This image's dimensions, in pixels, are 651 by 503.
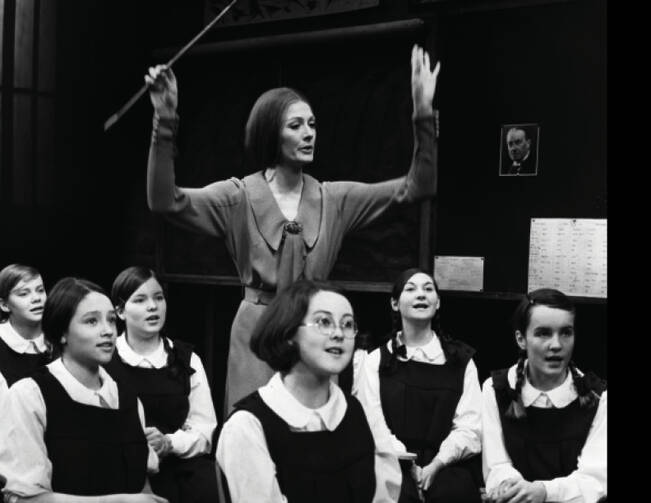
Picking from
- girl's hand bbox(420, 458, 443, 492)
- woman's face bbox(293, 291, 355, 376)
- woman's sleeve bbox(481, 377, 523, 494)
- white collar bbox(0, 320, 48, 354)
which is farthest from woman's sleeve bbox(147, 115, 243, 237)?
white collar bbox(0, 320, 48, 354)

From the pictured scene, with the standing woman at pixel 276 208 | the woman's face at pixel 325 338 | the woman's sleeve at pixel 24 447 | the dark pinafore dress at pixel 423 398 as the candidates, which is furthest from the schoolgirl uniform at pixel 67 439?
the dark pinafore dress at pixel 423 398

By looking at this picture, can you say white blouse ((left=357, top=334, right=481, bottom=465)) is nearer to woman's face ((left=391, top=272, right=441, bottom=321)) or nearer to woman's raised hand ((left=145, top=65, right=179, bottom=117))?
woman's face ((left=391, top=272, right=441, bottom=321))

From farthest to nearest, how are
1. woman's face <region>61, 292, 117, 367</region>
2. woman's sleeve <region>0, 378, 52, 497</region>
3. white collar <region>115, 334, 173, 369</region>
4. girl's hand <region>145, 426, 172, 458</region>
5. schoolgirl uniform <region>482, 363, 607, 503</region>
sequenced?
white collar <region>115, 334, 173, 369</region> < girl's hand <region>145, 426, 172, 458</region> < schoolgirl uniform <region>482, 363, 607, 503</region> < woman's face <region>61, 292, 117, 367</region> < woman's sleeve <region>0, 378, 52, 497</region>

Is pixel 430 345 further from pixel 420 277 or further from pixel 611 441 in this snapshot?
pixel 611 441

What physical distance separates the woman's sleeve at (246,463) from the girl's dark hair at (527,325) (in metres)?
0.84

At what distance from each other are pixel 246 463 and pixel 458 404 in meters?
1.18

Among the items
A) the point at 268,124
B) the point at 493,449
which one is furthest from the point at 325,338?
the point at 493,449

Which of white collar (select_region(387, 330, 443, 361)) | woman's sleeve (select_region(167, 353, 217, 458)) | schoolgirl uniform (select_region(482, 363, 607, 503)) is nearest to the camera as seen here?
schoolgirl uniform (select_region(482, 363, 607, 503))

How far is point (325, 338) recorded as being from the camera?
1707 mm

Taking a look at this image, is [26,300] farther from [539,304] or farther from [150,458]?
[539,304]

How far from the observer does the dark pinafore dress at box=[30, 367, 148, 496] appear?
6.34 feet

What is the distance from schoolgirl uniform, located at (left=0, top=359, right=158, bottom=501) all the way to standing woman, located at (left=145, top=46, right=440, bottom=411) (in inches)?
9.9

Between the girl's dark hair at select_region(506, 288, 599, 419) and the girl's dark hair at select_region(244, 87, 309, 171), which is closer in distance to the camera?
the girl's dark hair at select_region(244, 87, 309, 171)

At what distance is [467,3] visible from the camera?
3.00 metres
